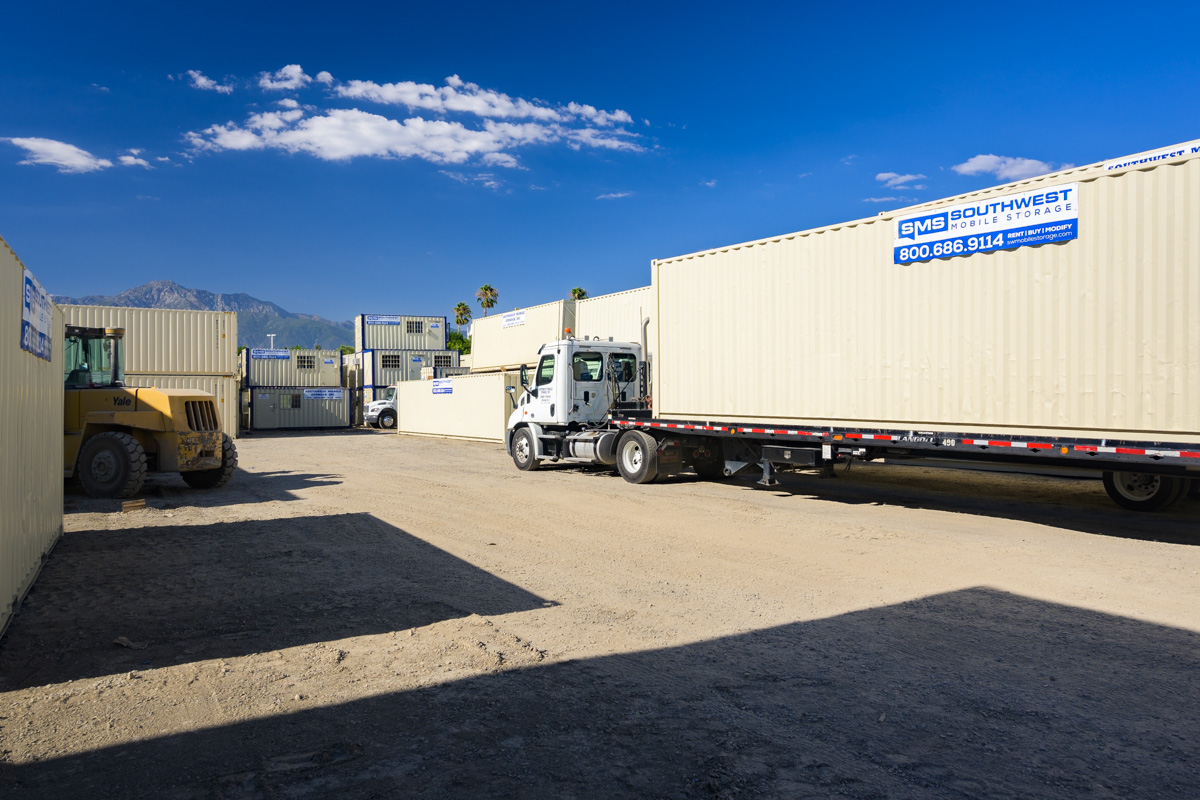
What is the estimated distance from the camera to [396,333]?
44.5m

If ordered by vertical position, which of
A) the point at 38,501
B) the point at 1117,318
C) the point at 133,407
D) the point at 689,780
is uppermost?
the point at 1117,318

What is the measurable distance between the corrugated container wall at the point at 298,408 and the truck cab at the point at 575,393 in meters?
27.1

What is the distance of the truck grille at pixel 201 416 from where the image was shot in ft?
42.5

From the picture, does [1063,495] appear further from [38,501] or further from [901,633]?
[38,501]

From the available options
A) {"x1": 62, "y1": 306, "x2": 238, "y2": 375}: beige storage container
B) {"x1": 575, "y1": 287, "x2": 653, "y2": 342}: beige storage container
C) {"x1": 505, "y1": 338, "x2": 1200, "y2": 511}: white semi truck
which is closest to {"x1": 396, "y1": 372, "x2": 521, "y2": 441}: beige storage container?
{"x1": 575, "y1": 287, "x2": 653, "y2": 342}: beige storage container

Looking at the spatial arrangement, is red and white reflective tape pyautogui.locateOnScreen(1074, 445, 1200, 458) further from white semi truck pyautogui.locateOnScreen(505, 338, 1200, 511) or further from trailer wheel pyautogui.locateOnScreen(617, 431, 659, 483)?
trailer wheel pyautogui.locateOnScreen(617, 431, 659, 483)

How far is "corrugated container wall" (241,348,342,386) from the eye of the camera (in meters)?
41.2

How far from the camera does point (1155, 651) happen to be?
195 inches

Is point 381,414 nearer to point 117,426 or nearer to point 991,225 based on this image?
point 117,426

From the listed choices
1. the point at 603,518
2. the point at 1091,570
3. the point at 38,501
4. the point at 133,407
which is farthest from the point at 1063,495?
the point at 133,407

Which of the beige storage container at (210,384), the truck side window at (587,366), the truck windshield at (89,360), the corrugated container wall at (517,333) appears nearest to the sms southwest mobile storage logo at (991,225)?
the truck side window at (587,366)

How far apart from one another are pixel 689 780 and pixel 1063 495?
11.7 meters

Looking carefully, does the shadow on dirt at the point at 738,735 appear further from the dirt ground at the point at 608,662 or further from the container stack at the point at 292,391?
the container stack at the point at 292,391

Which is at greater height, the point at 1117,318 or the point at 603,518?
the point at 1117,318
